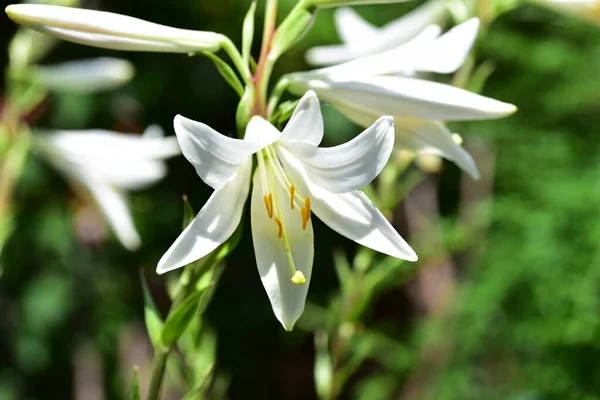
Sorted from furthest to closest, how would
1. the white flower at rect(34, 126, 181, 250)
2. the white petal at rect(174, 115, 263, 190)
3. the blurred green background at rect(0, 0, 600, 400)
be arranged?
the blurred green background at rect(0, 0, 600, 400)
the white flower at rect(34, 126, 181, 250)
the white petal at rect(174, 115, 263, 190)

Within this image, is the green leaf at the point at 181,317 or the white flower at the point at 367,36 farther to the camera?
the white flower at the point at 367,36

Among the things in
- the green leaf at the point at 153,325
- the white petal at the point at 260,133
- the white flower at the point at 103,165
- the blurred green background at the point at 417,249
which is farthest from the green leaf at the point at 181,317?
the blurred green background at the point at 417,249

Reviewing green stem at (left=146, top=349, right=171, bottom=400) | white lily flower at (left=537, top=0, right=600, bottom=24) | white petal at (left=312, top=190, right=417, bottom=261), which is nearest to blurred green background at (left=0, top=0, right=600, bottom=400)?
white lily flower at (left=537, top=0, right=600, bottom=24)

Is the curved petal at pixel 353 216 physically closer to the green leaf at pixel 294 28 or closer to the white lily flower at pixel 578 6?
the green leaf at pixel 294 28

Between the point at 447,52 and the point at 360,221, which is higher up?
the point at 447,52

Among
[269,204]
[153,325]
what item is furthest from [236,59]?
[153,325]

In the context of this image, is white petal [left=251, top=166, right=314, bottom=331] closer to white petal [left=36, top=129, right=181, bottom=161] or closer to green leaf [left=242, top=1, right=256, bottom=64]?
green leaf [left=242, top=1, right=256, bottom=64]

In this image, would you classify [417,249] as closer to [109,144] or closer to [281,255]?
[109,144]
